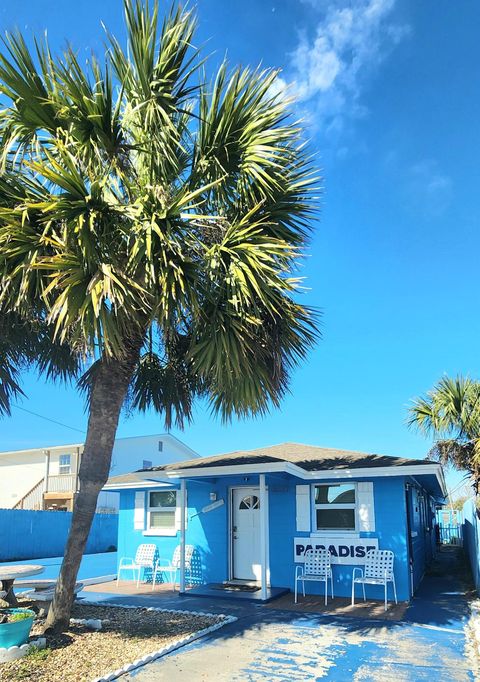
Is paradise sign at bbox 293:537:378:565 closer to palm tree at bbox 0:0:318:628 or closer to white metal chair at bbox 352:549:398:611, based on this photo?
white metal chair at bbox 352:549:398:611

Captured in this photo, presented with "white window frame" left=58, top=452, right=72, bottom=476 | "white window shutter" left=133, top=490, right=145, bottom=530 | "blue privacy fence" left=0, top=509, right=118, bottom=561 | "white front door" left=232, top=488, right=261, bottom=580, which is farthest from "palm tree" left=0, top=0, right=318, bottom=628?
"white window frame" left=58, top=452, right=72, bottom=476

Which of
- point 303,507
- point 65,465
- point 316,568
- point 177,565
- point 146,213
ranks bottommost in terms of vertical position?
point 177,565

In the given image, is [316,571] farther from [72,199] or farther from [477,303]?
[477,303]

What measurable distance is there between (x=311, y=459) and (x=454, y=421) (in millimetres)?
3280

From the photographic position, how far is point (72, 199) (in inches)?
238

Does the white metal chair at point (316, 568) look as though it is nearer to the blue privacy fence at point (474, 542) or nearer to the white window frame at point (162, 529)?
the blue privacy fence at point (474, 542)

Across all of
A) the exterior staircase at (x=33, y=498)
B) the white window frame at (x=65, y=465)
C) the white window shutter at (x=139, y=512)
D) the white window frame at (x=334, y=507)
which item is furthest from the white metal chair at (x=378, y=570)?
the exterior staircase at (x=33, y=498)

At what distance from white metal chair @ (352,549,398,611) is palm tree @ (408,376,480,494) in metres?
2.93

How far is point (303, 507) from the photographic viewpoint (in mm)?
11180

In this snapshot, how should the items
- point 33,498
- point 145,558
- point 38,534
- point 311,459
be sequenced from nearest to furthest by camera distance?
point 311,459, point 145,558, point 38,534, point 33,498

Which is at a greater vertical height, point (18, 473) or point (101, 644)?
point (18, 473)

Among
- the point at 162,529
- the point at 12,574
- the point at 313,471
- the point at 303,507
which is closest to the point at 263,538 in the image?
the point at 303,507

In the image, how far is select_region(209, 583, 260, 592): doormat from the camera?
10.9 metres

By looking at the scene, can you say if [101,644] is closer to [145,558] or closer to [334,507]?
[334,507]
